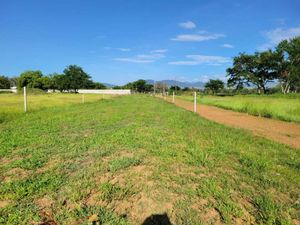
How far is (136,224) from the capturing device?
2.38 m

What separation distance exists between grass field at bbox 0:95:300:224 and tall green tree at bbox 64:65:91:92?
93.1 metres

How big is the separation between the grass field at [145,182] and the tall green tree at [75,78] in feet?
306

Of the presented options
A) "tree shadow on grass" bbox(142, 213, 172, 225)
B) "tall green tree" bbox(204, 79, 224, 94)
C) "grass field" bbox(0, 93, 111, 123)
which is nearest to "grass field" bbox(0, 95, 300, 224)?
"tree shadow on grass" bbox(142, 213, 172, 225)

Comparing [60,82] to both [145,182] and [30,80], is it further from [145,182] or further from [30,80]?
[145,182]

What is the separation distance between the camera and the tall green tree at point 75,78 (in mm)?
94125

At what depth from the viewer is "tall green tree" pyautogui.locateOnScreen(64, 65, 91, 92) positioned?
9412cm

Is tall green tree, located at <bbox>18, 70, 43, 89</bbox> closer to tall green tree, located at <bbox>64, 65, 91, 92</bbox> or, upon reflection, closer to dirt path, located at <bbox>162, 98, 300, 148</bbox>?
tall green tree, located at <bbox>64, 65, 91, 92</bbox>

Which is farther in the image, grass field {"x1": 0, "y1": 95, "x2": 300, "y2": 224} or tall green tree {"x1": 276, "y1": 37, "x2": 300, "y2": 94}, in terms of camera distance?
tall green tree {"x1": 276, "y1": 37, "x2": 300, "y2": 94}

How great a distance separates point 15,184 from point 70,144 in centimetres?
220

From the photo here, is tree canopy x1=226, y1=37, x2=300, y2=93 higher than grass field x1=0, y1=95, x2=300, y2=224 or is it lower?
higher

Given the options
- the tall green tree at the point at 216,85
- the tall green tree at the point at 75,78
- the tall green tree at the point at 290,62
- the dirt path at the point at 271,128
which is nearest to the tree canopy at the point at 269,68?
the tall green tree at the point at 290,62

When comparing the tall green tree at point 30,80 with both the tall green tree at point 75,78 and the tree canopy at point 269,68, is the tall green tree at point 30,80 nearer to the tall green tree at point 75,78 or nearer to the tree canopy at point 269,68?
the tall green tree at point 75,78

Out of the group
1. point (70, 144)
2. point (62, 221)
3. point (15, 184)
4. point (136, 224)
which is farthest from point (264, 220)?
point (70, 144)

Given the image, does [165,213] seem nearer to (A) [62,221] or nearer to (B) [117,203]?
(B) [117,203]
